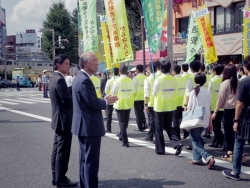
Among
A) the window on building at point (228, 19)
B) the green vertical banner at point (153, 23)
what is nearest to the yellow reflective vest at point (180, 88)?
the green vertical banner at point (153, 23)

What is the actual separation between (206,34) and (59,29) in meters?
37.5

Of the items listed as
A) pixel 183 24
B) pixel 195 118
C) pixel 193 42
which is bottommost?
pixel 195 118

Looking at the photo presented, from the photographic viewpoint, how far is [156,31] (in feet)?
28.5

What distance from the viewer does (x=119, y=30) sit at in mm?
8625

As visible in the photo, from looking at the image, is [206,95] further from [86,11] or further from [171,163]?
[86,11]

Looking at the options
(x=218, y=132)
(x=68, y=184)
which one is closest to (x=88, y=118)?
(x=68, y=184)

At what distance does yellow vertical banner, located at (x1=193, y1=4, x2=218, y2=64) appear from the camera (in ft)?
33.6

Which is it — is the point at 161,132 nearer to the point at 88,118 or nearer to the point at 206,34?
the point at 88,118

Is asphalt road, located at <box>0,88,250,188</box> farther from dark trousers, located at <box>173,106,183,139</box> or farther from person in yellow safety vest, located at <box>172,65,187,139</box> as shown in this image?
person in yellow safety vest, located at <box>172,65,187,139</box>

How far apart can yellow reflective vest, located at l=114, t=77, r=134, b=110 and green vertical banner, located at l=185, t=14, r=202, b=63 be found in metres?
3.79

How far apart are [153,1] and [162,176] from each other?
18.6 ft

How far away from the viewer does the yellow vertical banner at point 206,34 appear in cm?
1023

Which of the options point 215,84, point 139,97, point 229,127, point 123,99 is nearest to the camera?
point 229,127

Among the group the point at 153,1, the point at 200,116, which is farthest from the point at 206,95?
the point at 153,1
